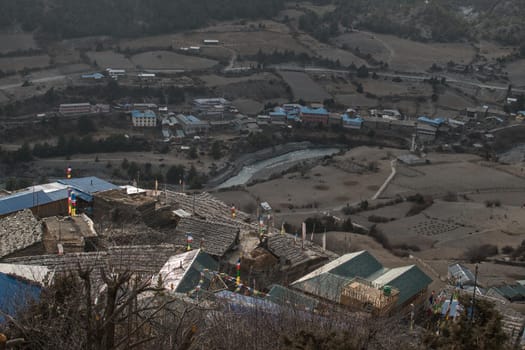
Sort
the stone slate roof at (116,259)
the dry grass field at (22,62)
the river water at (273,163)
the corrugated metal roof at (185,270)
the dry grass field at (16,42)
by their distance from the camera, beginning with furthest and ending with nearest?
1. the dry grass field at (16,42)
2. the dry grass field at (22,62)
3. the river water at (273,163)
4. the stone slate roof at (116,259)
5. the corrugated metal roof at (185,270)

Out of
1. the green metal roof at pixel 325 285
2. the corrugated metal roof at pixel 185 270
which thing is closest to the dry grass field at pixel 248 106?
the corrugated metal roof at pixel 185 270

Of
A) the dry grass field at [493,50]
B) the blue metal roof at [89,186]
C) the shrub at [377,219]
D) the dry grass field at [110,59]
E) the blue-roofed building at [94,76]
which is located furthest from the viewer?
the dry grass field at [493,50]

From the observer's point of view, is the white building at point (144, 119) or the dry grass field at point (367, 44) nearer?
the white building at point (144, 119)

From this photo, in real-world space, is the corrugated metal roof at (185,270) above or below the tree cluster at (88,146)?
above

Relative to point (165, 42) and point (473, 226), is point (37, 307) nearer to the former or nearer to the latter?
point (473, 226)

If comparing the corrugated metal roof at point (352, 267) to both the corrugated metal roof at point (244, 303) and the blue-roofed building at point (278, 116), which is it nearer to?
the corrugated metal roof at point (244, 303)

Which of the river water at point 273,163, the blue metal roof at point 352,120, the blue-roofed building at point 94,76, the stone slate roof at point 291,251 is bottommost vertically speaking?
the river water at point 273,163

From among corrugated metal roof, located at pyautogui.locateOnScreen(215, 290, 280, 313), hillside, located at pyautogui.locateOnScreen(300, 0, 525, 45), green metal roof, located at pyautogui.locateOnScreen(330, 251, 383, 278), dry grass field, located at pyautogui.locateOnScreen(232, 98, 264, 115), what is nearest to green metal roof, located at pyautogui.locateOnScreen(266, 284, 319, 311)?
corrugated metal roof, located at pyautogui.locateOnScreen(215, 290, 280, 313)
